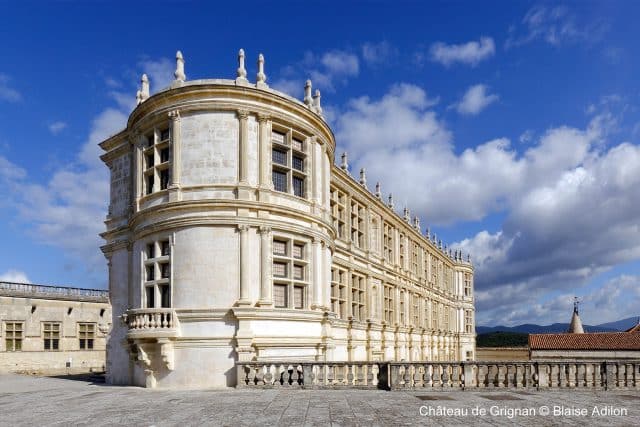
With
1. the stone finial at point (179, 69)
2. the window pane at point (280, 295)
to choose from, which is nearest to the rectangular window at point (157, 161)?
the stone finial at point (179, 69)

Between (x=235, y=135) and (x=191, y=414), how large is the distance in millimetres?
10923

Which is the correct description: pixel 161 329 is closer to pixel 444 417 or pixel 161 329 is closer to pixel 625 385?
pixel 444 417

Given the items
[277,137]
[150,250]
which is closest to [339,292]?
[277,137]

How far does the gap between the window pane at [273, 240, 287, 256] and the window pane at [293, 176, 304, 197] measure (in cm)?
243

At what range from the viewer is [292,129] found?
2153cm

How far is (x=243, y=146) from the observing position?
19.7 meters

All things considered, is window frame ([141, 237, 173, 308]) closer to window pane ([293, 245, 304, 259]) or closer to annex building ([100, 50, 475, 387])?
annex building ([100, 50, 475, 387])

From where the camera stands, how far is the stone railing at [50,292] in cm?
3794

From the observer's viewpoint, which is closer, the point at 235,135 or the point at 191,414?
the point at 191,414

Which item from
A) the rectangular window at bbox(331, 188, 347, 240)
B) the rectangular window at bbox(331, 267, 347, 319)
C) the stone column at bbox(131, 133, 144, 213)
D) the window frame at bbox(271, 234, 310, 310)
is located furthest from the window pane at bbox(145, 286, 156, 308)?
the rectangular window at bbox(331, 188, 347, 240)

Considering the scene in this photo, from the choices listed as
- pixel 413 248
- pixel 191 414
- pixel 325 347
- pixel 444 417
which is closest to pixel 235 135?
pixel 325 347

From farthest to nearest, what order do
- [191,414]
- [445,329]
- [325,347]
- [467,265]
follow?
1. [467,265]
2. [445,329]
3. [325,347]
4. [191,414]

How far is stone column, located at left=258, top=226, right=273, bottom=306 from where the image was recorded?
63.2 feet

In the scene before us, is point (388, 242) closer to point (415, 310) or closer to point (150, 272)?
point (415, 310)
